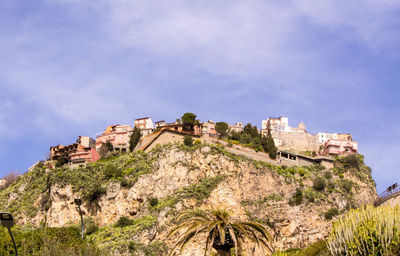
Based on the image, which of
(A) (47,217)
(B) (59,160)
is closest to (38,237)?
(A) (47,217)

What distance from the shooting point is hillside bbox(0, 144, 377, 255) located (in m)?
74.4

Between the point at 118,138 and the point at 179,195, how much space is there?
43130 mm

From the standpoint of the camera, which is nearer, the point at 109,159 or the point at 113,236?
the point at 113,236

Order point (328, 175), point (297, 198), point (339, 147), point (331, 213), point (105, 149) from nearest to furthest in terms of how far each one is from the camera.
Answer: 1. point (331, 213)
2. point (297, 198)
3. point (328, 175)
4. point (105, 149)
5. point (339, 147)

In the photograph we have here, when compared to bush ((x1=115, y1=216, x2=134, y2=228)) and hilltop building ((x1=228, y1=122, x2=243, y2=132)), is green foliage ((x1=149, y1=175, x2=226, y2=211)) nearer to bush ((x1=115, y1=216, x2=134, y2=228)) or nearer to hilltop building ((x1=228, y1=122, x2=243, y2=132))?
bush ((x1=115, y1=216, x2=134, y2=228))

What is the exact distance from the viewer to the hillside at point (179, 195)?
7438 cm

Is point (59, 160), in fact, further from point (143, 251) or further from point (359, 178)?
point (359, 178)

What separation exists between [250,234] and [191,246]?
32.5m

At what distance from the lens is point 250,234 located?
3547 cm

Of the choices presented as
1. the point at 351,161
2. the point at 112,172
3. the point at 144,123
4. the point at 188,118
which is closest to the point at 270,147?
the point at 351,161

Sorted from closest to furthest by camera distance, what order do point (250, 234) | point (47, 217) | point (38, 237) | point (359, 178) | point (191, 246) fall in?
point (250, 234) < point (38, 237) < point (191, 246) < point (47, 217) < point (359, 178)

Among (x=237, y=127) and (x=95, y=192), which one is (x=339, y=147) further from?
(x=95, y=192)

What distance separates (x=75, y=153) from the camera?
10444 centimetres

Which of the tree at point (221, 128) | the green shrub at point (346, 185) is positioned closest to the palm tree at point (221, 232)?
the green shrub at point (346, 185)
